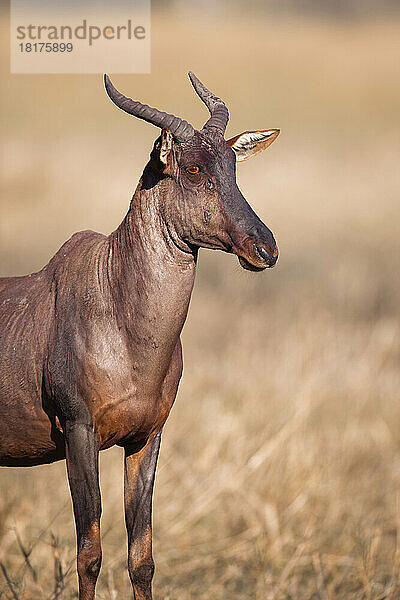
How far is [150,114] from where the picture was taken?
12.2 feet

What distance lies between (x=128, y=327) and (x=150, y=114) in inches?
33.4

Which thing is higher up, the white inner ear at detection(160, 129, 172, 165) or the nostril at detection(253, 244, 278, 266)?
the white inner ear at detection(160, 129, 172, 165)

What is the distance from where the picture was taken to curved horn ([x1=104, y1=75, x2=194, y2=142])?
12.1 ft

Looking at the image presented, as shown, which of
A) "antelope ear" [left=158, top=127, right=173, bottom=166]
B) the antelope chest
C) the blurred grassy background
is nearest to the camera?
"antelope ear" [left=158, top=127, right=173, bottom=166]

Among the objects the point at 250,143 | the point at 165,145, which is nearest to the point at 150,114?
the point at 165,145

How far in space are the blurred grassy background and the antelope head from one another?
2.34 meters

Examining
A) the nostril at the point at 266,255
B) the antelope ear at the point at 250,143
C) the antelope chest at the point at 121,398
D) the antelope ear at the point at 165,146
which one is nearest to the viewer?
the nostril at the point at 266,255

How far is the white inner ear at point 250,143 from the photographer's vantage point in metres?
4.16

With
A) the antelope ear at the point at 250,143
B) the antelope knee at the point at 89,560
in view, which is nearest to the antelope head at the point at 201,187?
the antelope ear at the point at 250,143

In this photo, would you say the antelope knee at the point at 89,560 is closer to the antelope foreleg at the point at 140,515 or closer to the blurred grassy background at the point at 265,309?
the antelope foreleg at the point at 140,515

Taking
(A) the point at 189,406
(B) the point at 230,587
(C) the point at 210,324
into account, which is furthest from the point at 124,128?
(B) the point at 230,587

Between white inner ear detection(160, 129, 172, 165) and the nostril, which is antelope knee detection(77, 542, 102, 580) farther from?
white inner ear detection(160, 129, 172, 165)

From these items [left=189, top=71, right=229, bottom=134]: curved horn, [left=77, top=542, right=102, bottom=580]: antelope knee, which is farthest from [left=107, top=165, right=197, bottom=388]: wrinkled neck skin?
[left=77, top=542, right=102, bottom=580]: antelope knee

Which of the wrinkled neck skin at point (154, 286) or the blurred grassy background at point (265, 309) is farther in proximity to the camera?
the blurred grassy background at point (265, 309)
